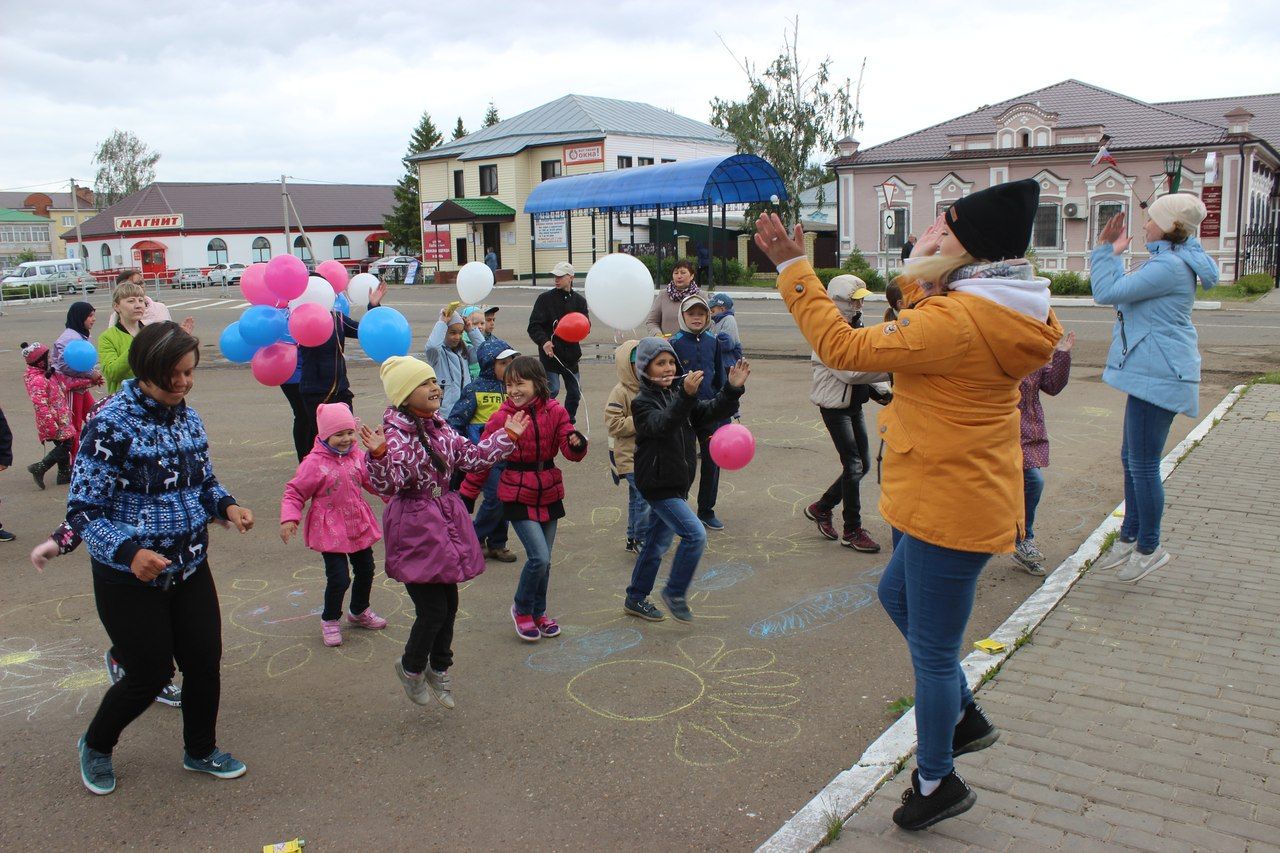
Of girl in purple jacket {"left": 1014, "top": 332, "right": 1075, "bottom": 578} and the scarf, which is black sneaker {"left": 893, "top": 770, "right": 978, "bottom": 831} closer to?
girl in purple jacket {"left": 1014, "top": 332, "right": 1075, "bottom": 578}

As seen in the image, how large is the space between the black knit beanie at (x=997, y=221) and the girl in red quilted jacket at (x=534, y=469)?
94.4 inches

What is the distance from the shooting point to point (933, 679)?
10.1ft

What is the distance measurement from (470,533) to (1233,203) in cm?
3543

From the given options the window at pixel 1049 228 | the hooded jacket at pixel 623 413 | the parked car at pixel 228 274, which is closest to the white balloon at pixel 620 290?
the hooded jacket at pixel 623 413

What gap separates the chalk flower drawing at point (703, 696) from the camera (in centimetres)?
397

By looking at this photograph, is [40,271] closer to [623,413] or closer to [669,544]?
[623,413]

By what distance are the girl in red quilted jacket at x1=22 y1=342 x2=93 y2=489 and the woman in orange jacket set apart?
24.9ft

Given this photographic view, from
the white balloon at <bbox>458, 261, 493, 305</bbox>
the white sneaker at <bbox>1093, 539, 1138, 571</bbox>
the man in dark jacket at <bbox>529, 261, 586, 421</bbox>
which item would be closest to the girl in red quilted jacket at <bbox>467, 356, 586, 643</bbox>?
the white sneaker at <bbox>1093, 539, 1138, 571</bbox>

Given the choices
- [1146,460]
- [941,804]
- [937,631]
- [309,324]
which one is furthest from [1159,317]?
[309,324]

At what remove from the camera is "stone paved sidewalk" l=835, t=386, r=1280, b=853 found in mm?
3186

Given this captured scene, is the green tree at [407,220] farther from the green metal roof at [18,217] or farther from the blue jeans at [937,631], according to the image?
the blue jeans at [937,631]

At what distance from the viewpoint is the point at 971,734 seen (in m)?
3.34

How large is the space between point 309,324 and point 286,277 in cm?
46

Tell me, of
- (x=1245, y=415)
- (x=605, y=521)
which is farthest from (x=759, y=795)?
(x=1245, y=415)
